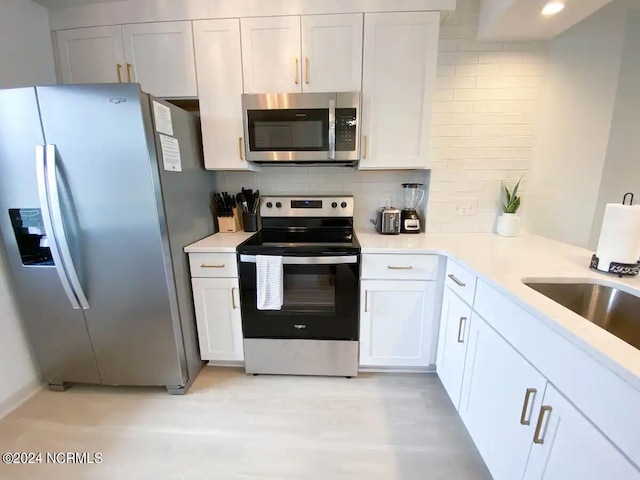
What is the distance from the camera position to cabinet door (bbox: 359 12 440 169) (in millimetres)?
1679

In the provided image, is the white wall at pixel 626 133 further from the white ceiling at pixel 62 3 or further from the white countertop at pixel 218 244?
the white ceiling at pixel 62 3

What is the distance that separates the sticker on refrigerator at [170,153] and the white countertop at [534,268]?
1.24 metres

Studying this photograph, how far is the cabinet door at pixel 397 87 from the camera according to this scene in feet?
5.51

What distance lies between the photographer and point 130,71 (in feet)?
6.03

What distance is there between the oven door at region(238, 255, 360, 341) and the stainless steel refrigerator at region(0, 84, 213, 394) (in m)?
0.41

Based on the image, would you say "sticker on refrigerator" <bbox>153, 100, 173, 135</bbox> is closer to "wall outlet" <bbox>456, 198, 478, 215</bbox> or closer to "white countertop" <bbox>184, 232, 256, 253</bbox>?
"white countertop" <bbox>184, 232, 256, 253</bbox>

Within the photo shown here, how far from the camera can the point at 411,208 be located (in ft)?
7.15

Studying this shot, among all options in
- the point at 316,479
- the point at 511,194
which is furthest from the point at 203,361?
the point at 511,194

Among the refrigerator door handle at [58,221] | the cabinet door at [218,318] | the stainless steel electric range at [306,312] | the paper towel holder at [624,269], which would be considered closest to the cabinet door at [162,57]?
the refrigerator door handle at [58,221]

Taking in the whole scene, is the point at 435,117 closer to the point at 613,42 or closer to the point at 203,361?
the point at 613,42

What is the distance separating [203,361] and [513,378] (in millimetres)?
1898

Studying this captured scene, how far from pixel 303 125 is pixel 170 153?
0.83m

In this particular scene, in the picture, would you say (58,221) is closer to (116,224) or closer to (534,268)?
(116,224)

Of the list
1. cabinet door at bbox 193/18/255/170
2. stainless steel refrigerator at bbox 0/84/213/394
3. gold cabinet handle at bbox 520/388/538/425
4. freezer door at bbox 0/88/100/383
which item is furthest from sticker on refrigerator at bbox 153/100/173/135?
gold cabinet handle at bbox 520/388/538/425
